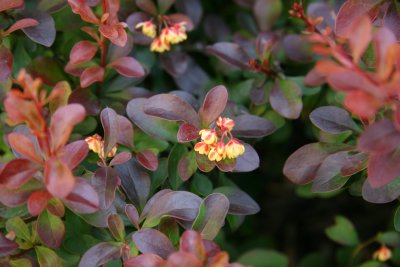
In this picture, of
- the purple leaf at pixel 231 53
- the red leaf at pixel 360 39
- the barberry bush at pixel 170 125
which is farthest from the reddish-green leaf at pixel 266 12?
the red leaf at pixel 360 39

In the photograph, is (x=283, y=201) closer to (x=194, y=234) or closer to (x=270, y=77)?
(x=270, y=77)

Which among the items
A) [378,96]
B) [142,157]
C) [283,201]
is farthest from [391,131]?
[283,201]

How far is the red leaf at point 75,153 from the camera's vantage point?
34.4 inches

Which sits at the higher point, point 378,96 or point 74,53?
point 378,96

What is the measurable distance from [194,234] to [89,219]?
0.73 ft

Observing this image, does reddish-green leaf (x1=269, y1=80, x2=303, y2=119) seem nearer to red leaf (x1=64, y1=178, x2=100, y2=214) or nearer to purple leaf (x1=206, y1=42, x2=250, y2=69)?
purple leaf (x1=206, y1=42, x2=250, y2=69)

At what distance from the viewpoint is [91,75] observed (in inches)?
42.5

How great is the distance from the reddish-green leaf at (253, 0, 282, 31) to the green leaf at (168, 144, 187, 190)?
0.44m

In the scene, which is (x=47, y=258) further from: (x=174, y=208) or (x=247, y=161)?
(x=247, y=161)

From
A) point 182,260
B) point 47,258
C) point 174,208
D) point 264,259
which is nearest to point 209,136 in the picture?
point 174,208

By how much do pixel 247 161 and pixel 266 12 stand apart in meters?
0.48

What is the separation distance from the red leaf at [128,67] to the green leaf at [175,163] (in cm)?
15

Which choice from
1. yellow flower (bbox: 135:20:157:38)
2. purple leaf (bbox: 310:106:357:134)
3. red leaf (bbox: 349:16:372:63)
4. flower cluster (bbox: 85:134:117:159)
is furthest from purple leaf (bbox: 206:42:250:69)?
red leaf (bbox: 349:16:372:63)

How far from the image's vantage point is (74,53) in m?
1.05
